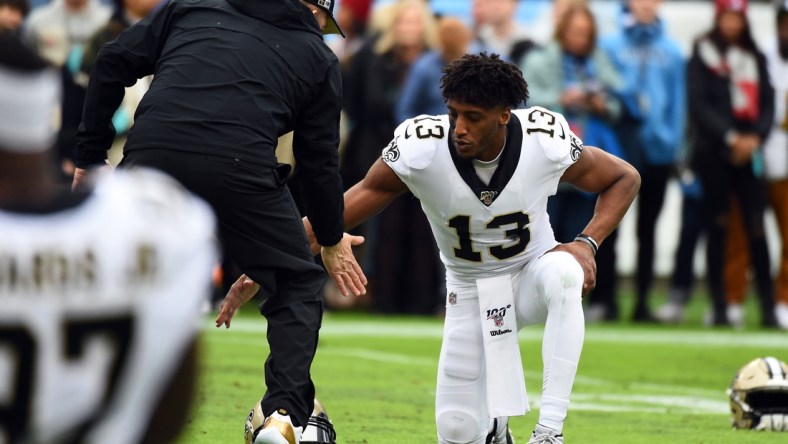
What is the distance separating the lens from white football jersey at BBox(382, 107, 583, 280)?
20.2 ft

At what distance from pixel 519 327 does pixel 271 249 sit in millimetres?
1356

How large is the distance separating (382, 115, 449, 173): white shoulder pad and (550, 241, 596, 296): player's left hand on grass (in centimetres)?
66

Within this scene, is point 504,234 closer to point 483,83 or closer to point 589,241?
point 589,241

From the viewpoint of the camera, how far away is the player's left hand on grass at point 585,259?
6.11 metres

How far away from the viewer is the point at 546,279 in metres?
6.04

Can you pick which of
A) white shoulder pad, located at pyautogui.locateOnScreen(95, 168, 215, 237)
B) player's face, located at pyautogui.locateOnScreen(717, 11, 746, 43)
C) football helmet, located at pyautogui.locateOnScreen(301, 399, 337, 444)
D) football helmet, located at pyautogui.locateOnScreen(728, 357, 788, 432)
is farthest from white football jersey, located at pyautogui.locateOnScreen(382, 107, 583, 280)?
player's face, located at pyautogui.locateOnScreen(717, 11, 746, 43)

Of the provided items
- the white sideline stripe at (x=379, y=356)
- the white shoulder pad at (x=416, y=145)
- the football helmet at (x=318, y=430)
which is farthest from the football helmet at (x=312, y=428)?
the white sideline stripe at (x=379, y=356)

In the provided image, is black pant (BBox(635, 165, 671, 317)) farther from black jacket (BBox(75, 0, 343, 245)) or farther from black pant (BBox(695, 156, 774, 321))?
black jacket (BBox(75, 0, 343, 245))

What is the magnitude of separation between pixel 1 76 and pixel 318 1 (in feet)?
11.1

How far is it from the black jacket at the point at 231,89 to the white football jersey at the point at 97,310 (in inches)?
108

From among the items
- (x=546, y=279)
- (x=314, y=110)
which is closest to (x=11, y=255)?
(x=314, y=110)

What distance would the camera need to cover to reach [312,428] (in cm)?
596

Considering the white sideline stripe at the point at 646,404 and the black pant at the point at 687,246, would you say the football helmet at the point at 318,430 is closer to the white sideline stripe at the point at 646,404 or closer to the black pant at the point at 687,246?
the white sideline stripe at the point at 646,404

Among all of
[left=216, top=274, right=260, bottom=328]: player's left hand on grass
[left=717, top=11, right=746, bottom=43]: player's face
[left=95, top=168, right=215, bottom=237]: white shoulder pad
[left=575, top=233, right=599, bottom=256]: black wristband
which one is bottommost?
[left=216, top=274, right=260, bottom=328]: player's left hand on grass
